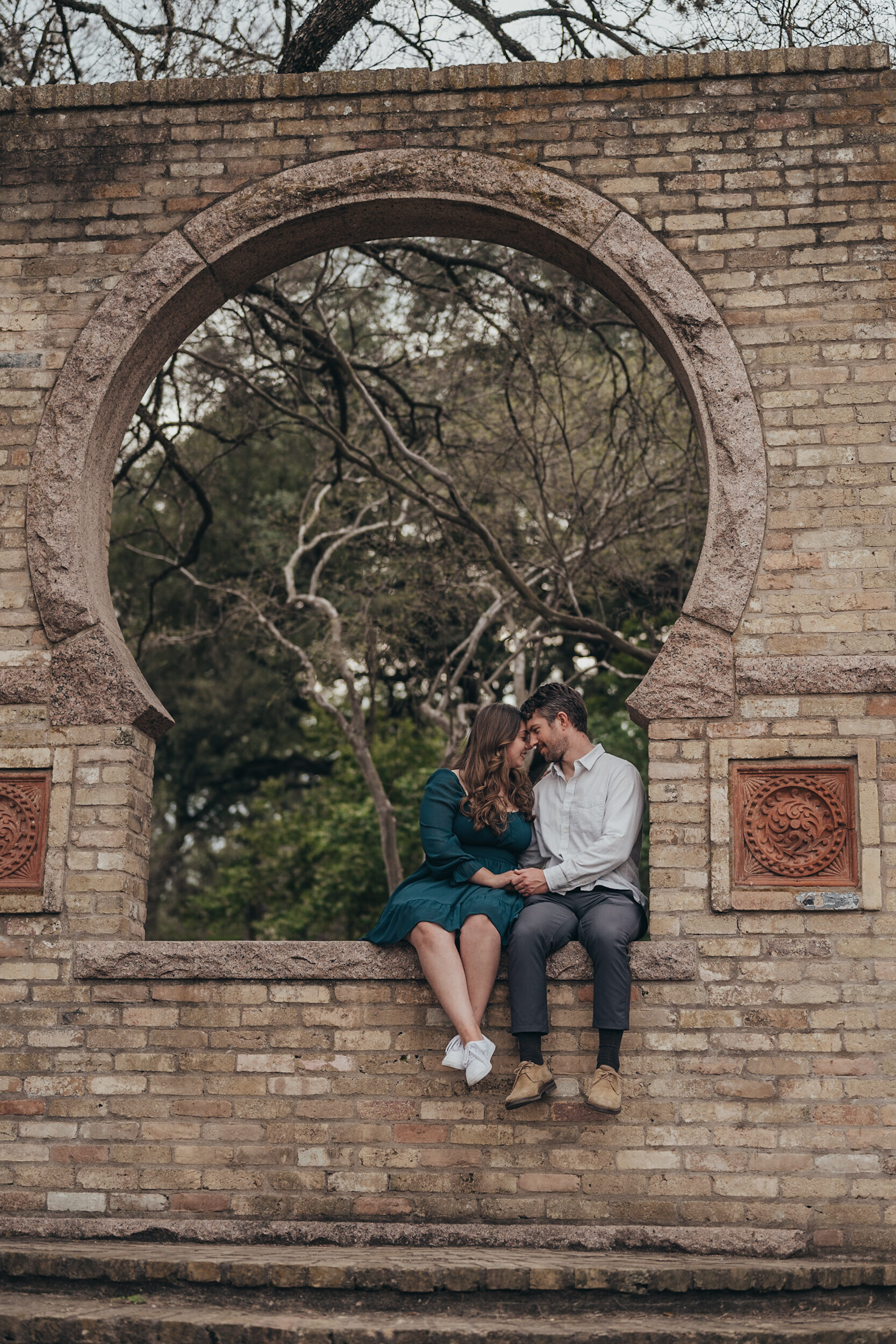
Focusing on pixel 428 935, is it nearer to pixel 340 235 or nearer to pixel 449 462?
pixel 340 235

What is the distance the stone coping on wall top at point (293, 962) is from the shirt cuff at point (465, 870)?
1.18 feet

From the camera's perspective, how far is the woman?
5.27 m

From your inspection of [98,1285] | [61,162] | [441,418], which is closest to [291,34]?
[61,162]

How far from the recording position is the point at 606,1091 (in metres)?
5.13

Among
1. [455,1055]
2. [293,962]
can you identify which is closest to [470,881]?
[455,1055]

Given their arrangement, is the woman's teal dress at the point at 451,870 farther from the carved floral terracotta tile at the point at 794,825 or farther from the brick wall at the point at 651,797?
the carved floral terracotta tile at the point at 794,825

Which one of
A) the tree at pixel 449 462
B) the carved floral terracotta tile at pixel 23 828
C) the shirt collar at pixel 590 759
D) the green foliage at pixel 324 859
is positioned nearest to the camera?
the shirt collar at pixel 590 759

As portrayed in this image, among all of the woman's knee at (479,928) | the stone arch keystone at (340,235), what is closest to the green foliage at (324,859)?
the stone arch keystone at (340,235)

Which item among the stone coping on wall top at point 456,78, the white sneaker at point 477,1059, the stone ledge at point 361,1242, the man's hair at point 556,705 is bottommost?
the stone ledge at point 361,1242

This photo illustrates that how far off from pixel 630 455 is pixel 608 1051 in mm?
6663

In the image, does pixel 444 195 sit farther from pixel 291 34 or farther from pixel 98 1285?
pixel 98 1285

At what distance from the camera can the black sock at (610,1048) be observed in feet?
17.0

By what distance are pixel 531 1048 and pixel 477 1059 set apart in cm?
22

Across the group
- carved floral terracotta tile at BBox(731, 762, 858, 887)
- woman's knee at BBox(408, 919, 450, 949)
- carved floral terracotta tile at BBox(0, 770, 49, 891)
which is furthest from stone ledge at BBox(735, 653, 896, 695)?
carved floral terracotta tile at BBox(0, 770, 49, 891)
